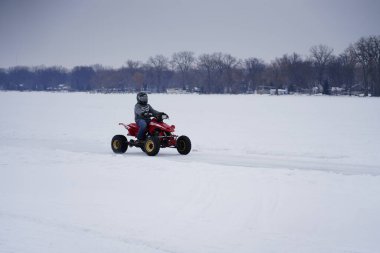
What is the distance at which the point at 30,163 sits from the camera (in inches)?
491

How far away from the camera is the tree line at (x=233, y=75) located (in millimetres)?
111000

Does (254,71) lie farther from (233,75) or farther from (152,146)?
(152,146)

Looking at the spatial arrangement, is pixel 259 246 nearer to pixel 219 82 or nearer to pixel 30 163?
pixel 30 163

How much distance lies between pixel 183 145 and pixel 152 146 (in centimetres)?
105

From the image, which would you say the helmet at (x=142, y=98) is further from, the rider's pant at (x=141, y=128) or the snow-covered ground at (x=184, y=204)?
the snow-covered ground at (x=184, y=204)

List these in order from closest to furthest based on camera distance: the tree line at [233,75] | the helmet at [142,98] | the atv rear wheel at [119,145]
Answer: the helmet at [142,98] → the atv rear wheel at [119,145] → the tree line at [233,75]

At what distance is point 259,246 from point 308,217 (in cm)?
143

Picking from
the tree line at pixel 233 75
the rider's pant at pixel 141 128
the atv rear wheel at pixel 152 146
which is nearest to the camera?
the atv rear wheel at pixel 152 146

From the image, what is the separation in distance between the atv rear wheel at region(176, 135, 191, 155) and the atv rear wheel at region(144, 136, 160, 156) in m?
0.81

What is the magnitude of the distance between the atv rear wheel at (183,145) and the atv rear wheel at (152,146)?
0.81 m

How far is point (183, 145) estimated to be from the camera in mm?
15242

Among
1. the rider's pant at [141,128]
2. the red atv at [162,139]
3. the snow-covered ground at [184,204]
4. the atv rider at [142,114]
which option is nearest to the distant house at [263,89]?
the atv rider at [142,114]

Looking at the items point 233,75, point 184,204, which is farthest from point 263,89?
point 184,204

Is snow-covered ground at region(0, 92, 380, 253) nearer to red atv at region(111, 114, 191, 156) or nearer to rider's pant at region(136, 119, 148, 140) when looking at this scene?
red atv at region(111, 114, 191, 156)
